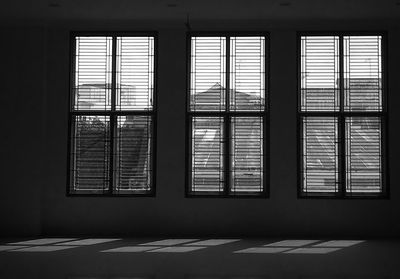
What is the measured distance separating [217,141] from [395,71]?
3.04 metres

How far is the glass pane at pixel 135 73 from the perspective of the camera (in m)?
8.95

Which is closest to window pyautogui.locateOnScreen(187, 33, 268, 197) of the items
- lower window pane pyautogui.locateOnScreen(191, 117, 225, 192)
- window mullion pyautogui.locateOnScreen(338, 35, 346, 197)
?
lower window pane pyautogui.locateOnScreen(191, 117, 225, 192)

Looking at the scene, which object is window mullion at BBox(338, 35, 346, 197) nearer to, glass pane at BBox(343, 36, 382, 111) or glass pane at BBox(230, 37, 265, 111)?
glass pane at BBox(343, 36, 382, 111)

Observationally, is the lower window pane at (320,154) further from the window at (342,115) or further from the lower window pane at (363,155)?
the lower window pane at (363,155)

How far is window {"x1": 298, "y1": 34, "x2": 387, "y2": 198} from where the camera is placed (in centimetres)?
873

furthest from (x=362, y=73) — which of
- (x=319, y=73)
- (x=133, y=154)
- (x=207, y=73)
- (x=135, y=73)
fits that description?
(x=133, y=154)

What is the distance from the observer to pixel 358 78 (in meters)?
8.84

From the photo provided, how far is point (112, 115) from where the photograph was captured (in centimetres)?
894

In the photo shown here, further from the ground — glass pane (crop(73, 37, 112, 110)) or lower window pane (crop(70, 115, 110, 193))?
glass pane (crop(73, 37, 112, 110))
